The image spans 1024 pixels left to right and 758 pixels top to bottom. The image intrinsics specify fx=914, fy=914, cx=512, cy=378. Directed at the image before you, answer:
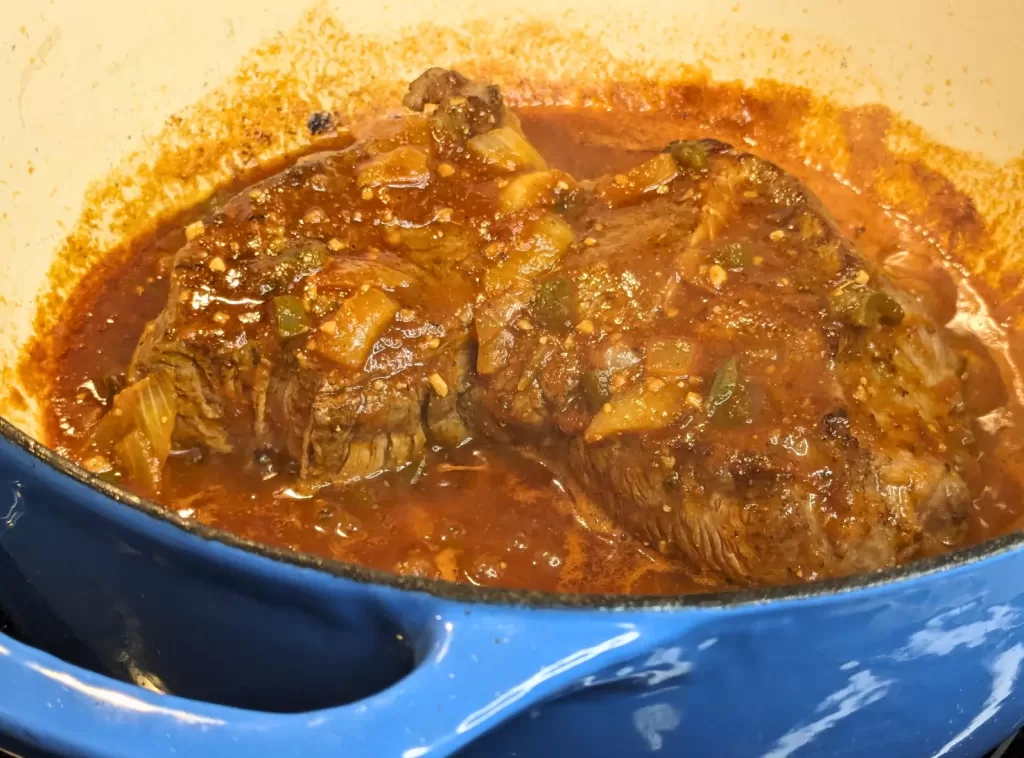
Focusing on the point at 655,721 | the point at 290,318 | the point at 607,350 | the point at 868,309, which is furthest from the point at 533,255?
the point at 655,721

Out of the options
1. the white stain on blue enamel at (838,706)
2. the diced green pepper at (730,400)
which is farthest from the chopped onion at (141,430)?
the white stain on blue enamel at (838,706)

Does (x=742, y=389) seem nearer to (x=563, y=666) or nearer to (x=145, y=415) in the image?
(x=563, y=666)

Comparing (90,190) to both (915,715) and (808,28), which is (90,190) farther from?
(915,715)

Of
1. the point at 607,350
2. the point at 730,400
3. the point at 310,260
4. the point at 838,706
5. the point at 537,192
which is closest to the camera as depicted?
the point at 838,706

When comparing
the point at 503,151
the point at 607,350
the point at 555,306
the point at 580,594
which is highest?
the point at 503,151

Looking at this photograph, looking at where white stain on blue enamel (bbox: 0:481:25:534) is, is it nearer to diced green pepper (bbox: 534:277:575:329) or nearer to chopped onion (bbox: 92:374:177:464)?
chopped onion (bbox: 92:374:177:464)

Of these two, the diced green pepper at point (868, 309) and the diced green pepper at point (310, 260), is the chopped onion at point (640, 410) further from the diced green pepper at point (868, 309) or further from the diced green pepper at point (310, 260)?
the diced green pepper at point (310, 260)
